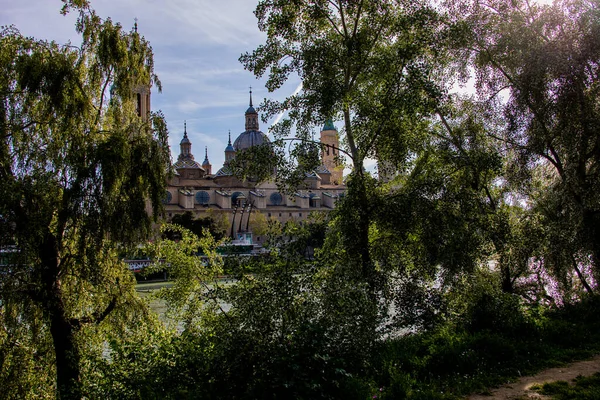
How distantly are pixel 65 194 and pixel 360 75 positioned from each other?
536cm

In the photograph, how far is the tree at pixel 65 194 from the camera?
8094 millimetres

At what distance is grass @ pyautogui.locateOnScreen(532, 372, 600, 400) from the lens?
6109 mm

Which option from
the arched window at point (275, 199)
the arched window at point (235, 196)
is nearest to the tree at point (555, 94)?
the arched window at point (235, 196)

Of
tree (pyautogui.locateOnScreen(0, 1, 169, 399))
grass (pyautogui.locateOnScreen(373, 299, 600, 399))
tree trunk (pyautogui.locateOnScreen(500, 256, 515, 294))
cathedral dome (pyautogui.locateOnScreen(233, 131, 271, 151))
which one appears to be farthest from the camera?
cathedral dome (pyautogui.locateOnScreen(233, 131, 271, 151))

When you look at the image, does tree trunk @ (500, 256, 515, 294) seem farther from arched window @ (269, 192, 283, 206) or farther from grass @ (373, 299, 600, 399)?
arched window @ (269, 192, 283, 206)

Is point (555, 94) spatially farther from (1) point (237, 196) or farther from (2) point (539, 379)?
(1) point (237, 196)

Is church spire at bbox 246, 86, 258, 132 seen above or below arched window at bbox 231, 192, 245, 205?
above

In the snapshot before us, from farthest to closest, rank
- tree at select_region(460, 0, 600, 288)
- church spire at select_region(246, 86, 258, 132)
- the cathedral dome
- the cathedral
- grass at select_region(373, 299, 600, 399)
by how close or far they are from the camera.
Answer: church spire at select_region(246, 86, 258, 132) < the cathedral dome < the cathedral < tree at select_region(460, 0, 600, 288) < grass at select_region(373, 299, 600, 399)

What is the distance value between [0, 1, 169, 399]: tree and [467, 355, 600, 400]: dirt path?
19.0 ft

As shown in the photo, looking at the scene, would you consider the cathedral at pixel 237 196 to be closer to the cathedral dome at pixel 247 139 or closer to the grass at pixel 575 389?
the cathedral dome at pixel 247 139

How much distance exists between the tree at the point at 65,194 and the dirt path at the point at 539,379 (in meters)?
5.78

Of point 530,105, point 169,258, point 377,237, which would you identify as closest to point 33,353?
point 169,258

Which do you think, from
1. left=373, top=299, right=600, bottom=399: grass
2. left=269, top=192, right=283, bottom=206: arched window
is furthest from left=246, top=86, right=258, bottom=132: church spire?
left=373, top=299, right=600, bottom=399: grass

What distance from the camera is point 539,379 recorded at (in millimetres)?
7016
